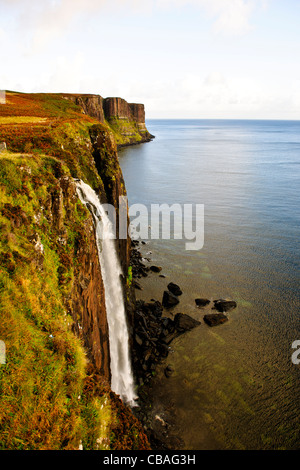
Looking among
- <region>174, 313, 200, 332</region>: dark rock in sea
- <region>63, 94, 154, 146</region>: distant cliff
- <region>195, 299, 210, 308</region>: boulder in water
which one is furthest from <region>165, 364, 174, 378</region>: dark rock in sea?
<region>63, 94, 154, 146</region>: distant cliff

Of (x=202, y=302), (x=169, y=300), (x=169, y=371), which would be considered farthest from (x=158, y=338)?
(x=202, y=302)

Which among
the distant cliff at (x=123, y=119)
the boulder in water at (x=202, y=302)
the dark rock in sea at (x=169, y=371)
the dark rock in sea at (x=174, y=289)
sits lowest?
the dark rock in sea at (x=169, y=371)

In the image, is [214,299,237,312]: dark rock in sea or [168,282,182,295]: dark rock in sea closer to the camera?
[214,299,237,312]: dark rock in sea

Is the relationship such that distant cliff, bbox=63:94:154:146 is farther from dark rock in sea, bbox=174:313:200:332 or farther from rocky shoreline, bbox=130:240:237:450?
dark rock in sea, bbox=174:313:200:332

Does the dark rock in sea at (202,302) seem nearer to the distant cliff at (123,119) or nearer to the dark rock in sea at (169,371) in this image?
the dark rock in sea at (169,371)

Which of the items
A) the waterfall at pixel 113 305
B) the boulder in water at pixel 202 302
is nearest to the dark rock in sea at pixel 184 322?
the boulder in water at pixel 202 302

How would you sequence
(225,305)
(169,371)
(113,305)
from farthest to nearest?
(225,305)
(169,371)
(113,305)

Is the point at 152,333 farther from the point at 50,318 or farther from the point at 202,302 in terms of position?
the point at 50,318
